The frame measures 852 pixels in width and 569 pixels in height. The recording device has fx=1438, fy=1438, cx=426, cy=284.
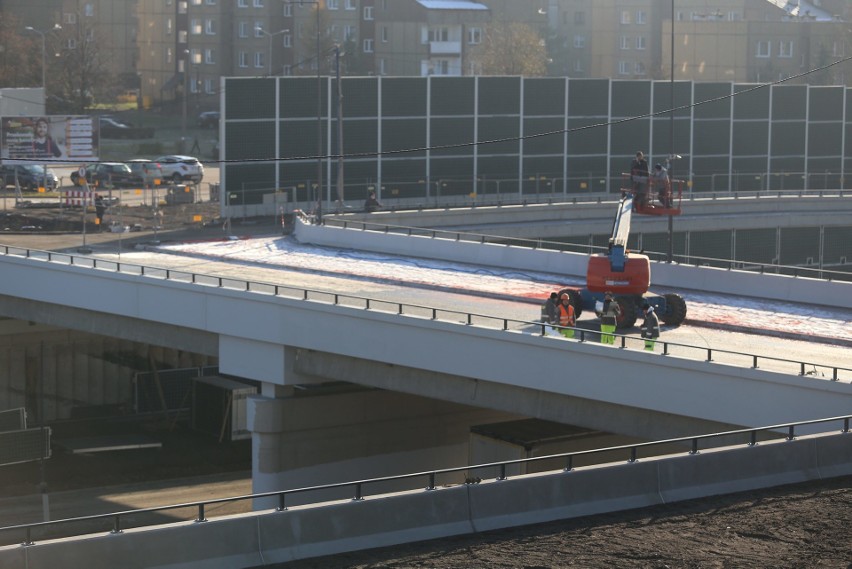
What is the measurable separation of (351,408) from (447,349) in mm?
6796

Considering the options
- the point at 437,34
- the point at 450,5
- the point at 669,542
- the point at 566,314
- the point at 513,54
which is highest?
the point at 450,5

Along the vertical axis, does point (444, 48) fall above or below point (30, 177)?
above

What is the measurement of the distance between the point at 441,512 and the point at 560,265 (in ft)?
82.5

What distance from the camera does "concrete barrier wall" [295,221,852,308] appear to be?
37.5 meters

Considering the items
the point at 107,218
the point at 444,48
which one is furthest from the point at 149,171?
the point at 444,48

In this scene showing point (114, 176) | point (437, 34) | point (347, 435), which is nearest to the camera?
point (347, 435)

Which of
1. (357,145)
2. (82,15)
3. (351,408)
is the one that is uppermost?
(82,15)

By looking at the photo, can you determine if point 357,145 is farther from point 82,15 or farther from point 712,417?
point 82,15

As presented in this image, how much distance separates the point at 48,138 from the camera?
212 ft

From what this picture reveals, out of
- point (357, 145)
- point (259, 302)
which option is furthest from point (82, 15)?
point (259, 302)

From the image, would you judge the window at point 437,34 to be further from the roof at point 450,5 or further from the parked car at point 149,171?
the parked car at point 149,171

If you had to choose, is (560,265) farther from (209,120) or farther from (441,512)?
(209,120)

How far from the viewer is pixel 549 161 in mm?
73500

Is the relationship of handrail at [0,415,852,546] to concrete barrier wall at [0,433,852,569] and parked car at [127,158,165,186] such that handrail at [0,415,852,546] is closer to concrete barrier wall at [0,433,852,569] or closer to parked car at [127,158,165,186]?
concrete barrier wall at [0,433,852,569]
